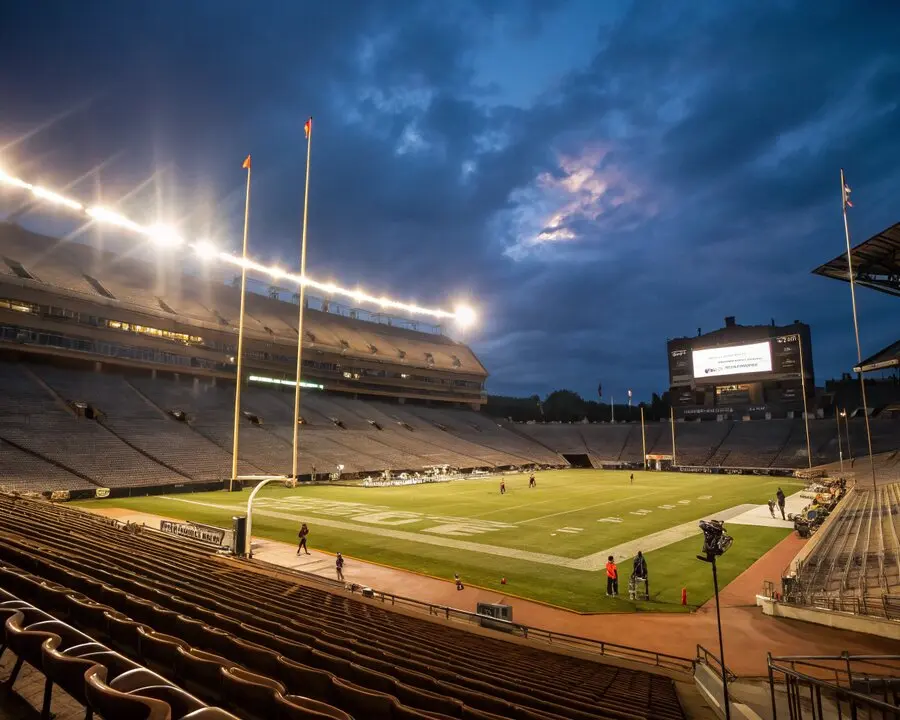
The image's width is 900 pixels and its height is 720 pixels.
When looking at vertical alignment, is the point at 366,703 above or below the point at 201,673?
below

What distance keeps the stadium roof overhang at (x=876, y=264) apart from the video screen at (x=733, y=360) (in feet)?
181

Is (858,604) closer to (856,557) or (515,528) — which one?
(856,557)

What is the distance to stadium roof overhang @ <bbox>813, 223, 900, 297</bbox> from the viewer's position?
59.9 feet

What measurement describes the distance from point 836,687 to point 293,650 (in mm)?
5440

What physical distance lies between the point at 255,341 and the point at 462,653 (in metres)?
64.2

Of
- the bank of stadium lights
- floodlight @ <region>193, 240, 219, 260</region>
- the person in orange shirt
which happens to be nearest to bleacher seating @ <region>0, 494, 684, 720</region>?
the person in orange shirt

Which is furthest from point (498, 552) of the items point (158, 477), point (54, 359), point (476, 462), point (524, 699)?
point (54, 359)

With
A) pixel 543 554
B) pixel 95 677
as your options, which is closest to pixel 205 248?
pixel 543 554

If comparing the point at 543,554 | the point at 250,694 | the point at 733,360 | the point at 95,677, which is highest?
the point at 733,360

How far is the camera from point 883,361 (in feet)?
70.0

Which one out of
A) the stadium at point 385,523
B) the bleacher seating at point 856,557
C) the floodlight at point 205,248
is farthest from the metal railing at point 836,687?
the floodlight at point 205,248

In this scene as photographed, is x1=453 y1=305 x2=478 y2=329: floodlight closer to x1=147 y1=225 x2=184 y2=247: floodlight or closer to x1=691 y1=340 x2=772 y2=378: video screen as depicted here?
x1=691 y1=340 x2=772 y2=378: video screen

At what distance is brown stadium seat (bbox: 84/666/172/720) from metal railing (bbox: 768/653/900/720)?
5.40 metres

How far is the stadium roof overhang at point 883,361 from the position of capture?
20780 millimetres
